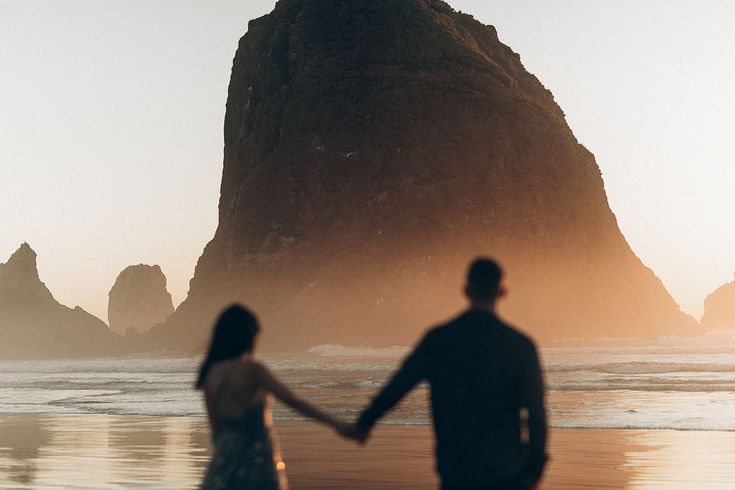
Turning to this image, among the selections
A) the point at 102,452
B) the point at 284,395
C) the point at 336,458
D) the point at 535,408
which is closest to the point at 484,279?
the point at 535,408

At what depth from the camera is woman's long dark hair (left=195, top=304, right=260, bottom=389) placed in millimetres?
5559

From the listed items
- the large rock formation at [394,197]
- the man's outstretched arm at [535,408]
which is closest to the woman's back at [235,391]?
the man's outstretched arm at [535,408]

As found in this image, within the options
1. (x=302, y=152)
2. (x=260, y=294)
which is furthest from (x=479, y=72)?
(x=260, y=294)

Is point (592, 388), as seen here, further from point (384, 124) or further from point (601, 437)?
point (384, 124)

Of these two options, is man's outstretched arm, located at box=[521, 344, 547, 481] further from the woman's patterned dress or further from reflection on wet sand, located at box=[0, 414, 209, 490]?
reflection on wet sand, located at box=[0, 414, 209, 490]

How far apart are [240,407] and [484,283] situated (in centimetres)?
135

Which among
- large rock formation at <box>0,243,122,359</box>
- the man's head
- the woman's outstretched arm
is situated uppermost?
large rock formation at <box>0,243,122,359</box>

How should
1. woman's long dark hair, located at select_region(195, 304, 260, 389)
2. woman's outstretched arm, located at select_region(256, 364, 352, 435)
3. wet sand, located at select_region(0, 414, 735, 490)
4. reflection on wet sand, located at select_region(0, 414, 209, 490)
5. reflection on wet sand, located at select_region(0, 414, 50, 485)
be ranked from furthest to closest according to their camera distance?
reflection on wet sand, located at select_region(0, 414, 50, 485) < reflection on wet sand, located at select_region(0, 414, 209, 490) < wet sand, located at select_region(0, 414, 735, 490) < woman's long dark hair, located at select_region(195, 304, 260, 389) < woman's outstretched arm, located at select_region(256, 364, 352, 435)

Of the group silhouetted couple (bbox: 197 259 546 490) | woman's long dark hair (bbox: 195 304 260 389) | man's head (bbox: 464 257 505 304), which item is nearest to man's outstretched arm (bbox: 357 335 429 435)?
silhouetted couple (bbox: 197 259 546 490)

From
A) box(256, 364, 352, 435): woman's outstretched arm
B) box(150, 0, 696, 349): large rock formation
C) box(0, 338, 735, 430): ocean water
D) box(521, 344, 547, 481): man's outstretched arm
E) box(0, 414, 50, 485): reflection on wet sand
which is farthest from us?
box(150, 0, 696, 349): large rock formation

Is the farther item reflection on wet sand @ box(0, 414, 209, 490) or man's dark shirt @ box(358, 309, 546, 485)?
reflection on wet sand @ box(0, 414, 209, 490)

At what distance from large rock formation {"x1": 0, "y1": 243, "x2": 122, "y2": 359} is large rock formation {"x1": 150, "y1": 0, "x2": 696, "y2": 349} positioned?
57.0 ft

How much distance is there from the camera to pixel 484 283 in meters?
5.18

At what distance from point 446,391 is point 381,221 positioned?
95.2 meters
